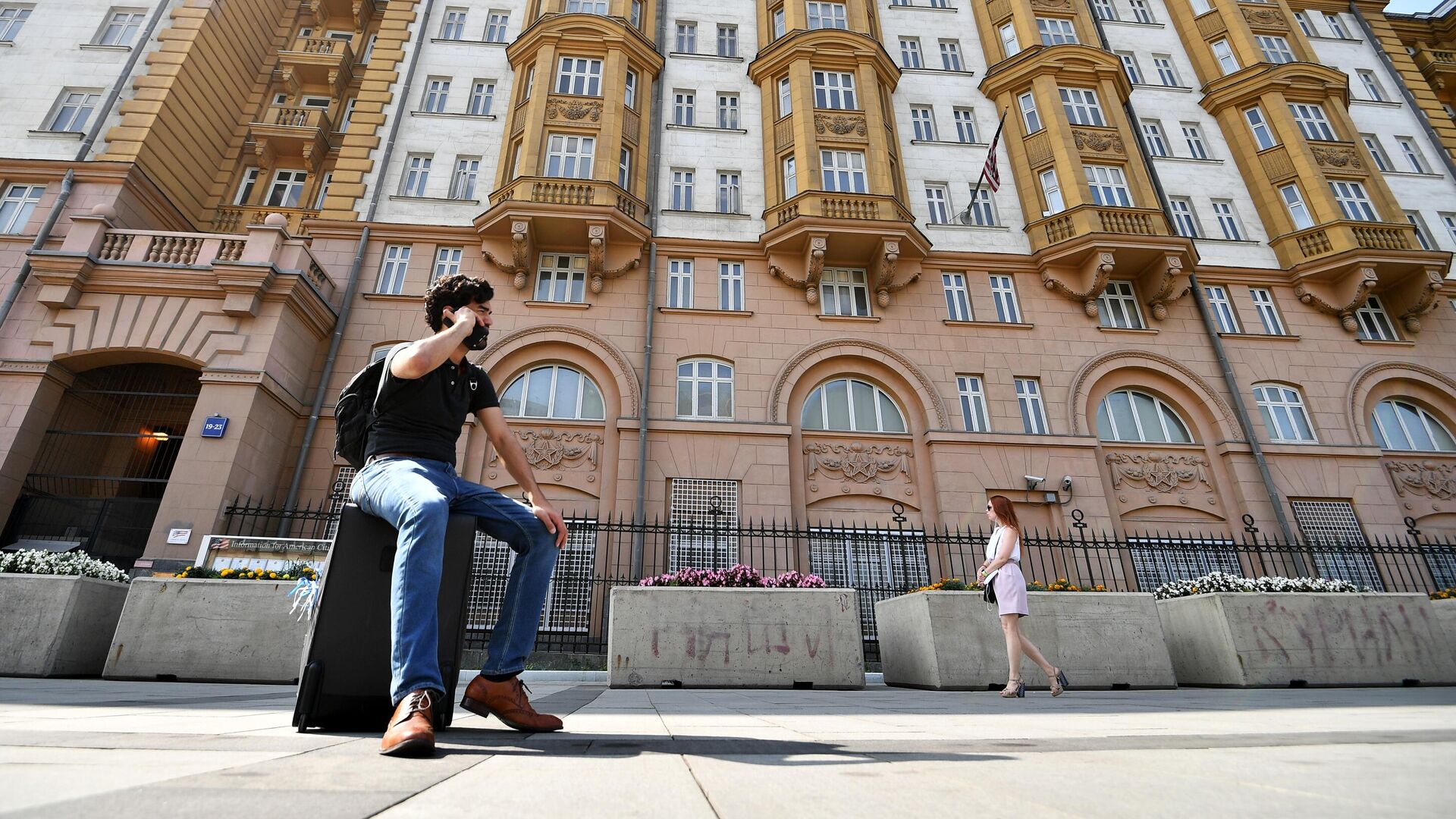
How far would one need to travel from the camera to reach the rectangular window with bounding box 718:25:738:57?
22.0 m

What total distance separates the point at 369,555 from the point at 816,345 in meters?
14.9

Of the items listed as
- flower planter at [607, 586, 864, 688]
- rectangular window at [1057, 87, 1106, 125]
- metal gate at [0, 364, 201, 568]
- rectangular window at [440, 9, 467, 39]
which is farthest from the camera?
rectangular window at [440, 9, 467, 39]

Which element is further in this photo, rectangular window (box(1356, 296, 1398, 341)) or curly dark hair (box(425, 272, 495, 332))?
rectangular window (box(1356, 296, 1398, 341))

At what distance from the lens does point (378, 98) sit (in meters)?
19.7

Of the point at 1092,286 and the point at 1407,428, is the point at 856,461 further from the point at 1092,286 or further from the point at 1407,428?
the point at 1407,428

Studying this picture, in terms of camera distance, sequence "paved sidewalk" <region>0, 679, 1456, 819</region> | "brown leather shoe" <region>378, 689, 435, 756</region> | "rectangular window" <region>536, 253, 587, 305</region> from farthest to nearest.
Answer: "rectangular window" <region>536, 253, 587, 305</region> < "brown leather shoe" <region>378, 689, 435, 756</region> < "paved sidewalk" <region>0, 679, 1456, 819</region>

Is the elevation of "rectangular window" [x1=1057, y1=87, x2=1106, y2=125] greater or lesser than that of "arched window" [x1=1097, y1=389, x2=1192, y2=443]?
greater

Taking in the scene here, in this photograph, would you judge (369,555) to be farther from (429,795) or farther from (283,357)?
(283,357)

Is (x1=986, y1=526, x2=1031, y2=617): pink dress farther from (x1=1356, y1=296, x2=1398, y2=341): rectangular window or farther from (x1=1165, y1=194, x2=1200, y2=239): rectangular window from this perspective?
(x1=1356, y1=296, x2=1398, y2=341): rectangular window

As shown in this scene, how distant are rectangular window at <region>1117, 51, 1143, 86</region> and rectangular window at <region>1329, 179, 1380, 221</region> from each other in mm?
6894

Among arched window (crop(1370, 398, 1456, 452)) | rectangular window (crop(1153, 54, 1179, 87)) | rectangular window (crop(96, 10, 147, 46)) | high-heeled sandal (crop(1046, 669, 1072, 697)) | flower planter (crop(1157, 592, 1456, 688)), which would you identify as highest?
rectangular window (crop(1153, 54, 1179, 87))

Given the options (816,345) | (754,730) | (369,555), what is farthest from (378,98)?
(754,730)

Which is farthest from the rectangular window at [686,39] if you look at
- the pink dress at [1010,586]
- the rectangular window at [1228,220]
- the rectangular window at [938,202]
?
the pink dress at [1010,586]

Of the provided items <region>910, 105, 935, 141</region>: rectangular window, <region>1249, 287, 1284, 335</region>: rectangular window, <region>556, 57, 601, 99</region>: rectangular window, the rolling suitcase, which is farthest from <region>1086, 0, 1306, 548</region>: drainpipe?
the rolling suitcase
